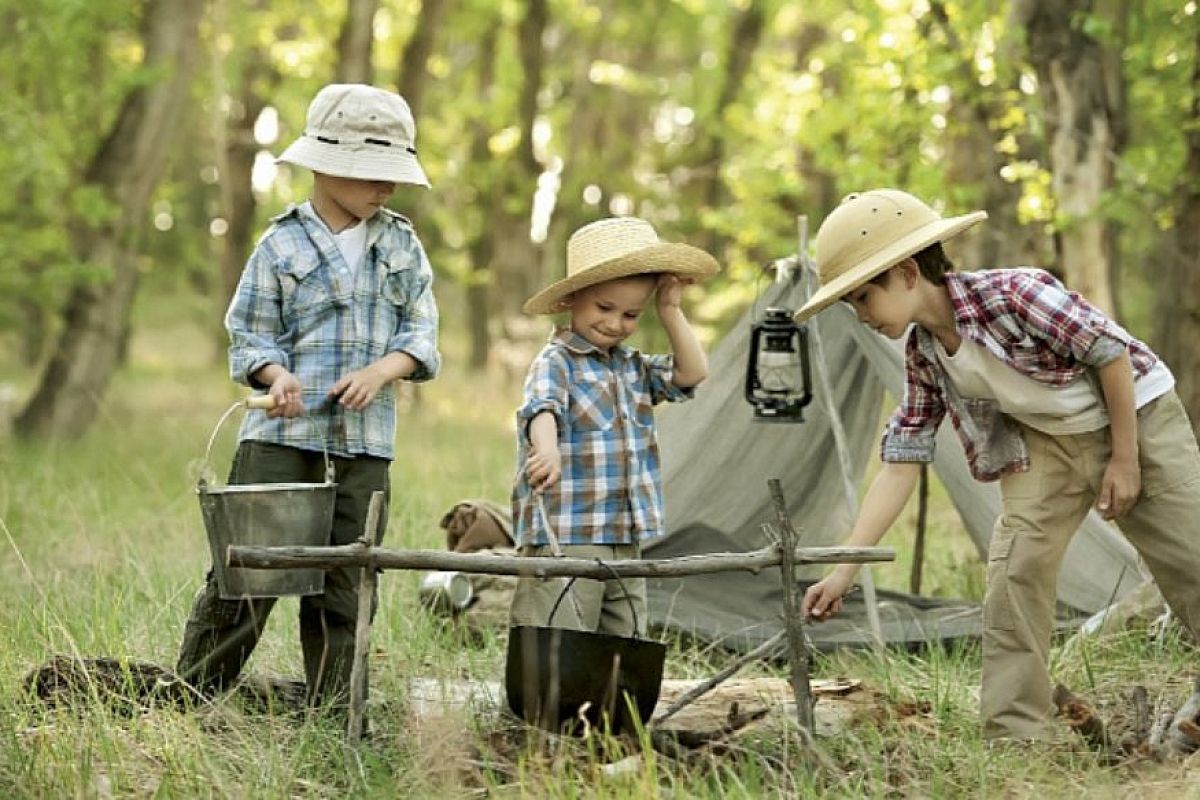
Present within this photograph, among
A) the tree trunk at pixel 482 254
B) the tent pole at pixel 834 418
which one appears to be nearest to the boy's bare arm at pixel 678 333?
the tent pole at pixel 834 418

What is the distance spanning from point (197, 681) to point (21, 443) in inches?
305

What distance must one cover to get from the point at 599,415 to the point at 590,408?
3 cm

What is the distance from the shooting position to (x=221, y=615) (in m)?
4.57

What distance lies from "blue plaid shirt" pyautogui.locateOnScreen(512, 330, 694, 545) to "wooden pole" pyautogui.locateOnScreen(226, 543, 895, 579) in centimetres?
64

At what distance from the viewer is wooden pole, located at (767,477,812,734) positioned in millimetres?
3979

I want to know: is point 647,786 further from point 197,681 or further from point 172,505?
point 172,505

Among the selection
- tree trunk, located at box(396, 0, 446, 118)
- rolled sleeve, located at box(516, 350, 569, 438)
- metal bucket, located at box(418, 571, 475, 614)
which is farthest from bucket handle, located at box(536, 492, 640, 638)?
tree trunk, located at box(396, 0, 446, 118)

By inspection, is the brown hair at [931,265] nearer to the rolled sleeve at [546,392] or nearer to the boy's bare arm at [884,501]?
the boy's bare arm at [884,501]

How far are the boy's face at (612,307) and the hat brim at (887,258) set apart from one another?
1.81 ft

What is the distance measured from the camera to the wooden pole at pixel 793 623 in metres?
3.98

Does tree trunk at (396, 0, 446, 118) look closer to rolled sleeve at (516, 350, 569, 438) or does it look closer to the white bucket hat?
the white bucket hat

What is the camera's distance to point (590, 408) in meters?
4.64

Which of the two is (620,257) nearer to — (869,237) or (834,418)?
(869,237)

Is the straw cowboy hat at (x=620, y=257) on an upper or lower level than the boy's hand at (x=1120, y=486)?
upper
